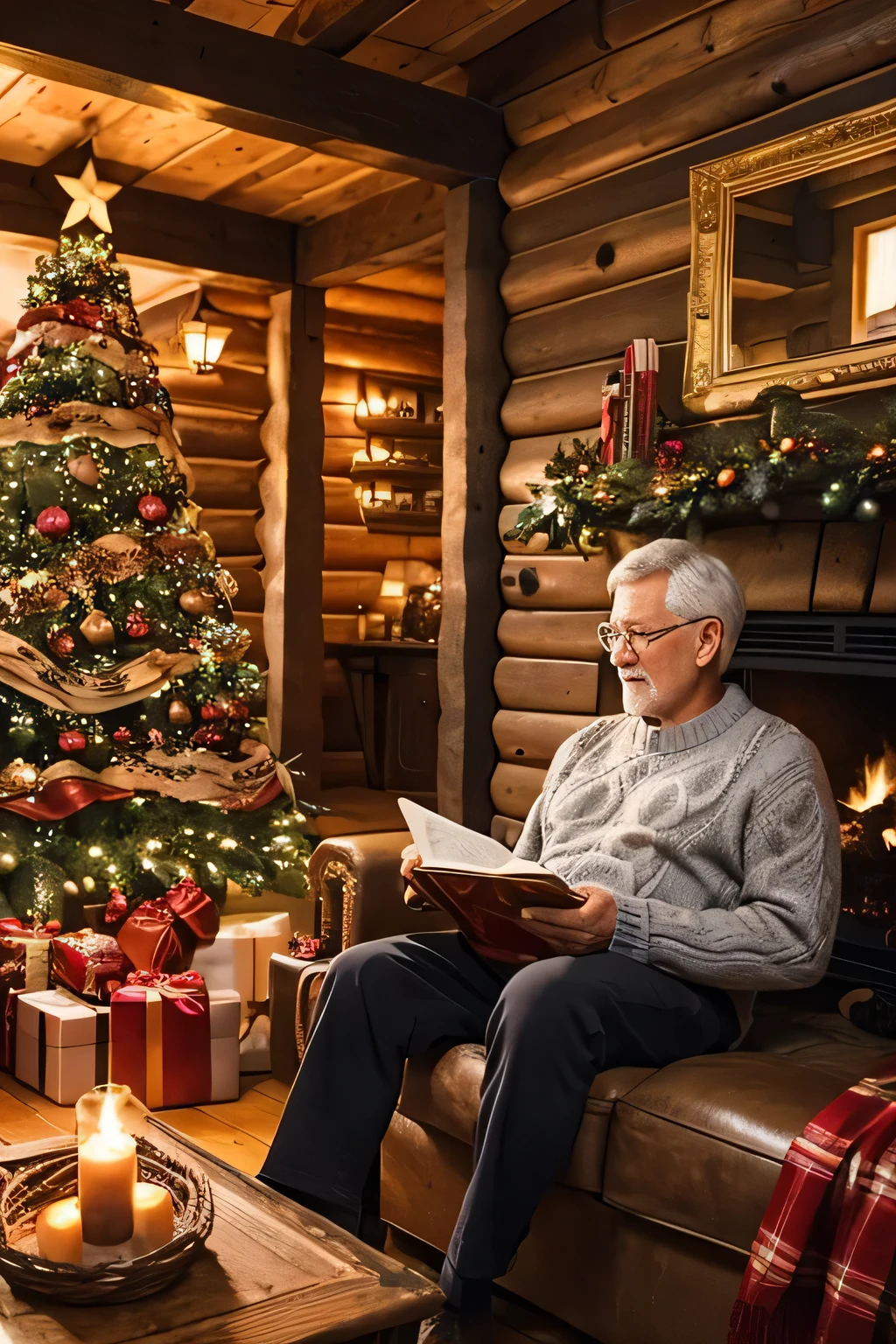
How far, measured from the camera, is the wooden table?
1406 mm

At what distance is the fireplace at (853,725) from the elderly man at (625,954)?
368 millimetres

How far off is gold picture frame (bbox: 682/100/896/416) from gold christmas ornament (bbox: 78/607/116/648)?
1.93 meters

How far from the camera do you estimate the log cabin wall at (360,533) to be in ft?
22.1

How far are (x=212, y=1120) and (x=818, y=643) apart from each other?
1849 millimetres

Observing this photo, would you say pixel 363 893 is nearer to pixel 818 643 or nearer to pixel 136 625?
pixel 818 643

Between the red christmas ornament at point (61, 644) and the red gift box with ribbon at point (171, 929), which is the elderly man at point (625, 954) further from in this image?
the red christmas ornament at point (61, 644)

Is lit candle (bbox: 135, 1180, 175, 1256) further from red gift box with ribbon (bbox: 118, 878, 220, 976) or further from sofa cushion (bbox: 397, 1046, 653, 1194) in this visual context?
red gift box with ribbon (bbox: 118, 878, 220, 976)

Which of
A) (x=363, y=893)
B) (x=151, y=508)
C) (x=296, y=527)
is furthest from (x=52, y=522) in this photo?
(x=296, y=527)

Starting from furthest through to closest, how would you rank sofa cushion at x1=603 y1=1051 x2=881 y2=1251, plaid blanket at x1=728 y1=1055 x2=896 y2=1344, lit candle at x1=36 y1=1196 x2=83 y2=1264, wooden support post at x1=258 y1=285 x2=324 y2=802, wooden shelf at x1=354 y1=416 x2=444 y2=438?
wooden shelf at x1=354 y1=416 x2=444 y2=438, wooden support post at x1=258 y1=285 x2=324 y2=802, sofa cushion at x1=603 y1=1051 x2=881 y2=1251, plaid blanket at x1=728 y1=1055 x2=896 y2=1344, lit candle at x1=36 y1=1196 x2=83 y2=1264

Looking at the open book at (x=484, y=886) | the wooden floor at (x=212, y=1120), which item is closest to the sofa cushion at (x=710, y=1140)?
the open book at (x=484, y=886)

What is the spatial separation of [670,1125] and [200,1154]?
2.36 ft

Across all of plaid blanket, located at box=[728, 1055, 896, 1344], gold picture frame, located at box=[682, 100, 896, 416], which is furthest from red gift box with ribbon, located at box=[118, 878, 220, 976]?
plaid blanket, located at box=[728, 1055, 896, 1344]

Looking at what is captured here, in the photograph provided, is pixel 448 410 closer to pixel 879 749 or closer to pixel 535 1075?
pixel 879 749

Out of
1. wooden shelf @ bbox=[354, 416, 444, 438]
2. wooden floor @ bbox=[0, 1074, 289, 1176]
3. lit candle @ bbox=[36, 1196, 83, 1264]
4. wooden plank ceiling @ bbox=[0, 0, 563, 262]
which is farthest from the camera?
wooden shelf @ bbox=[354, 416, 444, 438]
